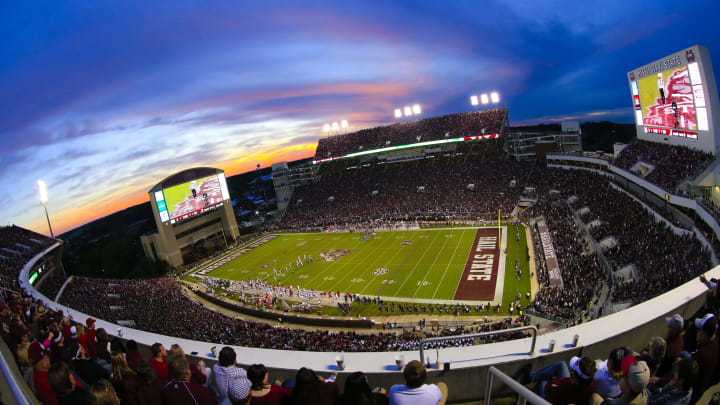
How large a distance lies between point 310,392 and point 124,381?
2.54 meters

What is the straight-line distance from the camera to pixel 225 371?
3605 millimetres

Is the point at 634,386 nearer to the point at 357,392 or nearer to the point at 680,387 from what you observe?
the point at 680,387

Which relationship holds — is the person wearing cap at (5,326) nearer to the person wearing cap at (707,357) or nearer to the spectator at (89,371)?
the spectator at (89,371)

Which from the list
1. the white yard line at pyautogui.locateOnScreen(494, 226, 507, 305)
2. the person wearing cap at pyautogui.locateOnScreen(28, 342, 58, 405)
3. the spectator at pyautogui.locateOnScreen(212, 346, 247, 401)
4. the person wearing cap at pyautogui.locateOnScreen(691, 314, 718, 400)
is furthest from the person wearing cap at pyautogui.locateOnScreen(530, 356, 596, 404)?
the white yard line at pyautogui.locateOnScreen(494, 226, 507, 305)

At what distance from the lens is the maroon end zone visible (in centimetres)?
2205

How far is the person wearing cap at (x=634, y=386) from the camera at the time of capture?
2725 millimetres

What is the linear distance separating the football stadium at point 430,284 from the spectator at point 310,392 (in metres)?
0.02

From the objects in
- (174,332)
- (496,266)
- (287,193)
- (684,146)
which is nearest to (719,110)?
(684,146)

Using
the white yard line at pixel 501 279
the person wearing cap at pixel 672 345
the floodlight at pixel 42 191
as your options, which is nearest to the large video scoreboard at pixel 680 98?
the white yard line at pixel 501 279

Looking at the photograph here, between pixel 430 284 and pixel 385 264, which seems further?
pixel 385 264

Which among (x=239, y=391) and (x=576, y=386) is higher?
(x=239, y=391)

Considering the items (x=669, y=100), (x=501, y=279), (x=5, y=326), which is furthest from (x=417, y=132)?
(x=5, y=326)

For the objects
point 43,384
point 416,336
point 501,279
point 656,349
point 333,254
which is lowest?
point 501,279

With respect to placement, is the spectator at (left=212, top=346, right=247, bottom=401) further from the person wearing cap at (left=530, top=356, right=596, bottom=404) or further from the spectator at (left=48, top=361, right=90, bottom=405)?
the person wearing cap at (left=530, top=356, right=596, bottom=404)
